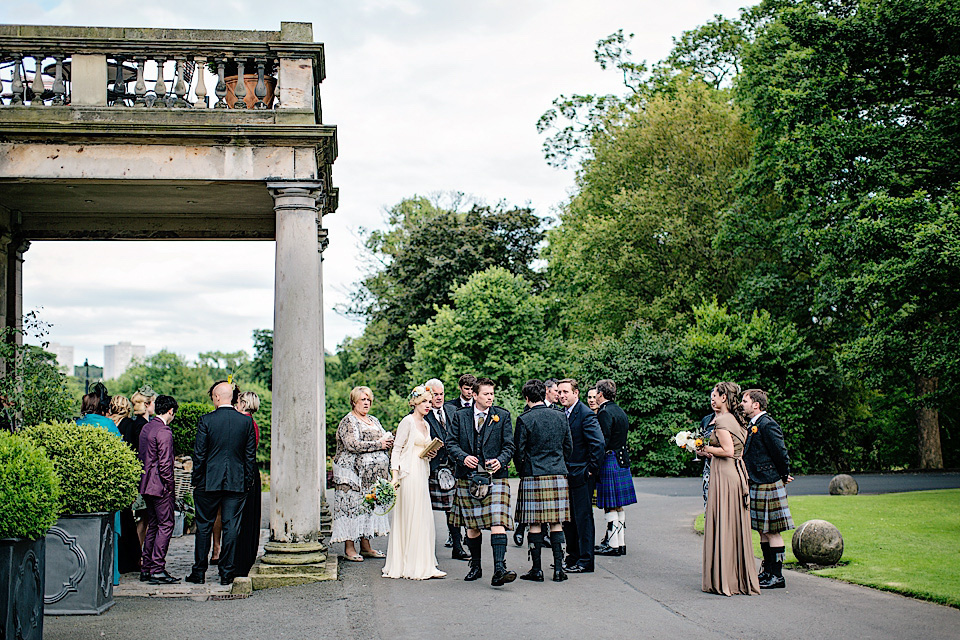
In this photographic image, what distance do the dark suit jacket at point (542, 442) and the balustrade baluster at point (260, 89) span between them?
449 centimetres

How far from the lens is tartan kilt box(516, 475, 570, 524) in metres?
9.20

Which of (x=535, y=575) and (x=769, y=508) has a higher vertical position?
(x=769, y=508)

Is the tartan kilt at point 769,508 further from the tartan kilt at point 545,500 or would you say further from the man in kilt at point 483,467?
the man in kilt at point 483,467

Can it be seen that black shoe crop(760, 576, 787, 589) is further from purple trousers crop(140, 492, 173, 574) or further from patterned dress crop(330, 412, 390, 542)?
purple trousers crop(140, 492, 173, 574)

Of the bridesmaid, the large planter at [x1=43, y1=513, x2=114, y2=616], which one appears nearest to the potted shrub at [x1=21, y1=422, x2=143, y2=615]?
the large planter at [x1=43, y1=513, x2=114, y2=616]

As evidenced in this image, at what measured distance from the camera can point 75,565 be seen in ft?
26.2

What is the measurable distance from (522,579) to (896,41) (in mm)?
18387

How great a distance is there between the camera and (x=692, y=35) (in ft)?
133

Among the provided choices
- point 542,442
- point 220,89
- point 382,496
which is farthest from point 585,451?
point 220,89

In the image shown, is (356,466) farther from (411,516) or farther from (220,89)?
(220,89)

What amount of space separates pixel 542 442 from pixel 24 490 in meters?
4.91

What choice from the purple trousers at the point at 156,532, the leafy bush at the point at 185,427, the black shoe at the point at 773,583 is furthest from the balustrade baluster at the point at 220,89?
the black shoe at the point at 773,583

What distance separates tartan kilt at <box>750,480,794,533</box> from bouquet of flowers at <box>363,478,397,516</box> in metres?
3.70

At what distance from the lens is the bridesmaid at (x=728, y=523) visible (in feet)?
28.4
